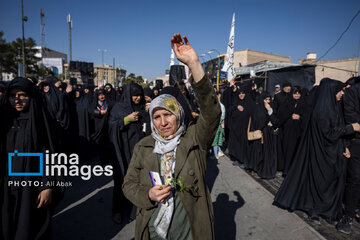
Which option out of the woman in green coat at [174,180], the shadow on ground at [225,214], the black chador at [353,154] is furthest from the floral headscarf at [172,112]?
the black chador at [353,154]

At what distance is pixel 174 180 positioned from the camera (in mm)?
1482

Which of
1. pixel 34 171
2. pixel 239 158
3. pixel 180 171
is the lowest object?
pixel 239 158

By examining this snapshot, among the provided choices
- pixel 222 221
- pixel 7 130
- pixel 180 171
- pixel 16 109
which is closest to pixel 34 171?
pixel 7 130

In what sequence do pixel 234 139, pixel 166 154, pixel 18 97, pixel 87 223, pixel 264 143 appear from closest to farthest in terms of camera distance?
pixel 166 154 < pixel 18 97 < pixel 87 223 < pixel 264 143 < pixel 234 139

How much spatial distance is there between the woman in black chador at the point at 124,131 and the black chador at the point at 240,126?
3363 mm

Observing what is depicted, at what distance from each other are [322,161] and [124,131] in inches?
126

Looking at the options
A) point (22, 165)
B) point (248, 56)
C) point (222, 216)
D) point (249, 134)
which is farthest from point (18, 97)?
point (248, 56)

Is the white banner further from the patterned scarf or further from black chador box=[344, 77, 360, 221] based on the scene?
the patterned scarf

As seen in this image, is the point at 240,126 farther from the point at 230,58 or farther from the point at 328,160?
the point at 230,58

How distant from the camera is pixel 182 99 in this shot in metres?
4.41

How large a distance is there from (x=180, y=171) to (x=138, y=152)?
0.39m

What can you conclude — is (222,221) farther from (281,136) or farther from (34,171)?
(281,136)

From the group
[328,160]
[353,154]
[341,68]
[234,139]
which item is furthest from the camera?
[341,68]

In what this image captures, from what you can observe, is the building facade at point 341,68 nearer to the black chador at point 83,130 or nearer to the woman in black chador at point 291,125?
the woman in black chador at point 291,125
